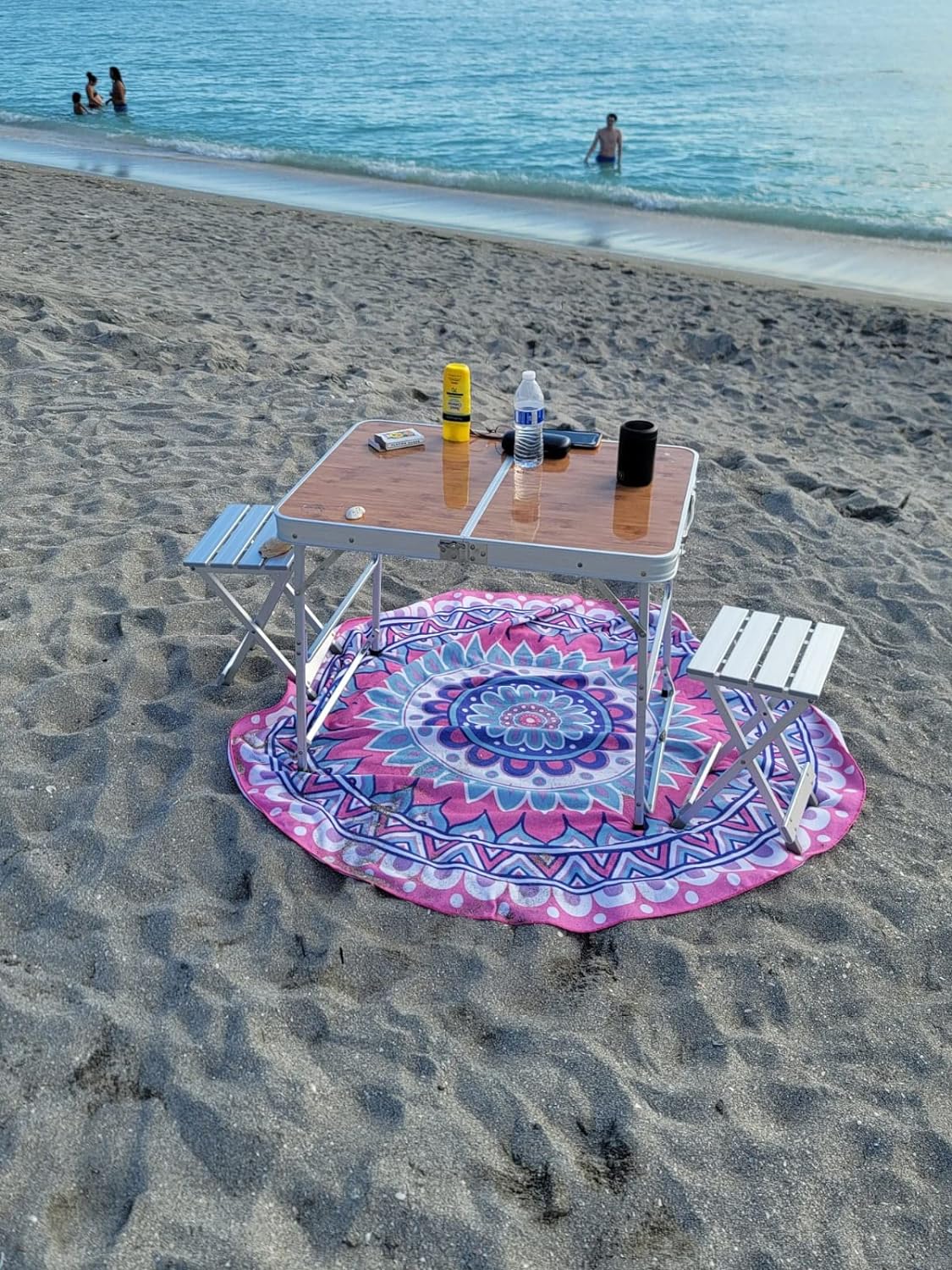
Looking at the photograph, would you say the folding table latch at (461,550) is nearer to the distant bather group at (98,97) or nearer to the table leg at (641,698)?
the table leg at (641,698)

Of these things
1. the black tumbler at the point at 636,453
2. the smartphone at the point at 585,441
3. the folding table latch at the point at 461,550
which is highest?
the black tumbler at the point at 636,453

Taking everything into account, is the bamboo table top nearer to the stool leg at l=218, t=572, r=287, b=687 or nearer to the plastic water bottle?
the plastic water bottle

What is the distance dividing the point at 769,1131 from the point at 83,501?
14.0ft

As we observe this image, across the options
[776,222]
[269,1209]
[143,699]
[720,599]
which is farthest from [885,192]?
[269,1209]

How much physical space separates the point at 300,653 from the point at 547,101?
26.1 meters

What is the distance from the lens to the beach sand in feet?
7.47

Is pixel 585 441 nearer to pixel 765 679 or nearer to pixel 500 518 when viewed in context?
pixel 500 518

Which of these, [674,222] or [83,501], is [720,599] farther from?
[674,222]

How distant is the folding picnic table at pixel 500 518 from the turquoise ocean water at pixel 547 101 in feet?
41.5

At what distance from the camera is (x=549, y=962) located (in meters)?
2.93

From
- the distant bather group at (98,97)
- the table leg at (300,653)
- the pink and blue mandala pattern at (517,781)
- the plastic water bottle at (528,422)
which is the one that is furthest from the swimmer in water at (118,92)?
the table leg at (300,653)

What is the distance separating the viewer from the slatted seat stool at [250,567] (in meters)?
3.82

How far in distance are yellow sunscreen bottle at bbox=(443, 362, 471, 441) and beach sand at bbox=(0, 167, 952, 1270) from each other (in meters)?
1.18

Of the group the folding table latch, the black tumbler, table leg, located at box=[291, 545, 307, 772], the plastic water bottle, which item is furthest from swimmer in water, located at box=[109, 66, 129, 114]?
the folding table latch
